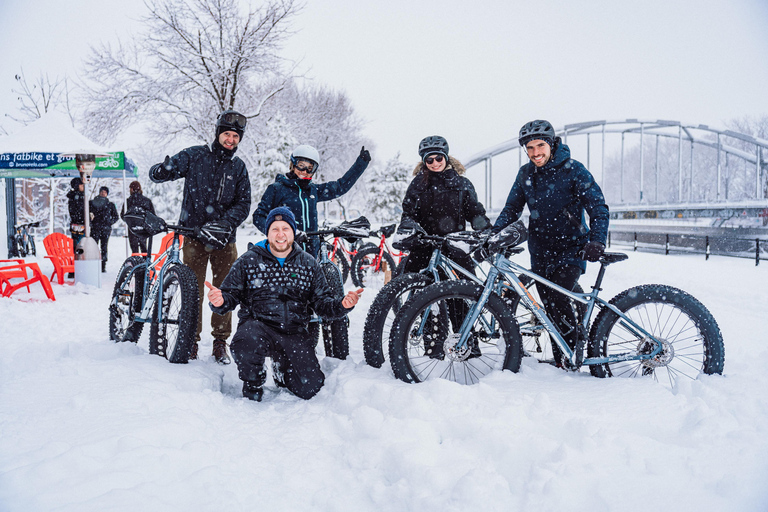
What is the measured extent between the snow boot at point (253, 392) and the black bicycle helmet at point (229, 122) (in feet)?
6.26

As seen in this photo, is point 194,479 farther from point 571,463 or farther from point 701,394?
point 701,394

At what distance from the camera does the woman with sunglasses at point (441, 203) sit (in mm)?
3568

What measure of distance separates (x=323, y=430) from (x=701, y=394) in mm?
2061

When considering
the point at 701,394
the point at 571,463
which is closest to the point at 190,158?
the point at 571,463

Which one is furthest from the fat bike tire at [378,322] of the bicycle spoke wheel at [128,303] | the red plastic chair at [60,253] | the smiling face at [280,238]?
the red plastic chair at [60,253]

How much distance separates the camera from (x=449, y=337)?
2.79 meters

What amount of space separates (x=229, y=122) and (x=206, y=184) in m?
0.53

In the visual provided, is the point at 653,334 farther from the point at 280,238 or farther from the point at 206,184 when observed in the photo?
the point at 206,184

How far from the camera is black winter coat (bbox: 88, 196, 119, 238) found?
9.29m

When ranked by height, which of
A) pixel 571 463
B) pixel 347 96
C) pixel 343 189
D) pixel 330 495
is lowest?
pixel 330 495

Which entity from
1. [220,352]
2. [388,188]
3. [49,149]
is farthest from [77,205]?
[388,188]

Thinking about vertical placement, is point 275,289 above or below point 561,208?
below

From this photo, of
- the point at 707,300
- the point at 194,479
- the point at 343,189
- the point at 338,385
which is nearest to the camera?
the point at 194,479

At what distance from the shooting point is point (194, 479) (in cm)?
179
